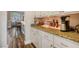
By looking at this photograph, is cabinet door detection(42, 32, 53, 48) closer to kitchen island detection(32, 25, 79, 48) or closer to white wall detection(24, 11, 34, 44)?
kitchen island detection(32, 25, 79, 48)

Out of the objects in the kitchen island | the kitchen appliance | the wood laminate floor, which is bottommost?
the wood laminate floor

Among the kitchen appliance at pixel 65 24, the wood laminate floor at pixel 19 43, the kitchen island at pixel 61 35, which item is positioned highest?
the kitchen appliance at pixel 65 24

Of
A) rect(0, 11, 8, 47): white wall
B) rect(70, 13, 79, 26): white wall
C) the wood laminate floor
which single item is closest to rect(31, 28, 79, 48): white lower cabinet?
the wood laminate floor

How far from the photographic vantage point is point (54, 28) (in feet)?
7.23

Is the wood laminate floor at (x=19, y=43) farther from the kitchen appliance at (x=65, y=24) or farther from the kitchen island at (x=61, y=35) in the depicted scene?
the kitchen appliance at (x=65, y=24)

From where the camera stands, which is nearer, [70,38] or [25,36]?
[70,38]

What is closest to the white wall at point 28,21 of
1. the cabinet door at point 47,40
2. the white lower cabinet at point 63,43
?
the cabinet door at point 47,40

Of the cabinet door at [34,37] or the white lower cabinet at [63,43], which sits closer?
the white lower cabinet at [63,43]

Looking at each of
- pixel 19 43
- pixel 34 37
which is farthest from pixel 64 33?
pixel 19 43

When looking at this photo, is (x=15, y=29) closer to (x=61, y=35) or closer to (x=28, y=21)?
(x=28, y=21)
